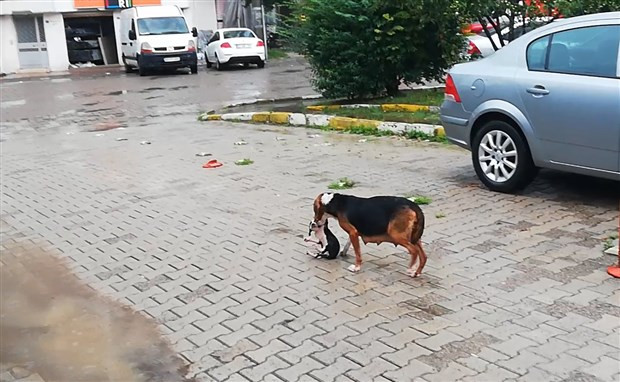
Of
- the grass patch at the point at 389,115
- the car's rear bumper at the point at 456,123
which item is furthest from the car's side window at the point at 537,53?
the grass patch at the point at 389,115

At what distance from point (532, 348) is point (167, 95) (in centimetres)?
1741

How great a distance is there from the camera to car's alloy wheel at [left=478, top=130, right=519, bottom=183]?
697 cm

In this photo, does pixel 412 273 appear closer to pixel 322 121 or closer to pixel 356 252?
pixel 356 252

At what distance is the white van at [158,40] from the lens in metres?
27.3

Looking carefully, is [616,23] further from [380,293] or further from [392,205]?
[380,293]

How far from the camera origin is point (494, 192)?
23.5ft

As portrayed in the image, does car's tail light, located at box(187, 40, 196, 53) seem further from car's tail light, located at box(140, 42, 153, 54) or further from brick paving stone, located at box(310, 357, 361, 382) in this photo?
brick paving stone, located at box(310, 357, 361, 382)

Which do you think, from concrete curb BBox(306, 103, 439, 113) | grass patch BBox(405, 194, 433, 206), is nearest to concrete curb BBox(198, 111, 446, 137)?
concrete curb BBox(306, 103, 439, 113)

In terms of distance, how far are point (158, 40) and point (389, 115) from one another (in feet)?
58.1

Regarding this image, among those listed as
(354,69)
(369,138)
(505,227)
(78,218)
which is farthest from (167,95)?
(505,227)

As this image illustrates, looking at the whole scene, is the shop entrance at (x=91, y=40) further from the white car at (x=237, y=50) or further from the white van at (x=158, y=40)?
the white car at (x=237, y=50)

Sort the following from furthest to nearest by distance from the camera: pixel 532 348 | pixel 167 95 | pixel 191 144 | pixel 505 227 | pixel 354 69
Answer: pixel 167 95 < pixel 354 69 < pixel 191 144 < pixel 505 227 < pixel 532 348

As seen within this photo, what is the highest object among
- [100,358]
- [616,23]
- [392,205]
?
[616,23]

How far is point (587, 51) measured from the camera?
21.0 ft
